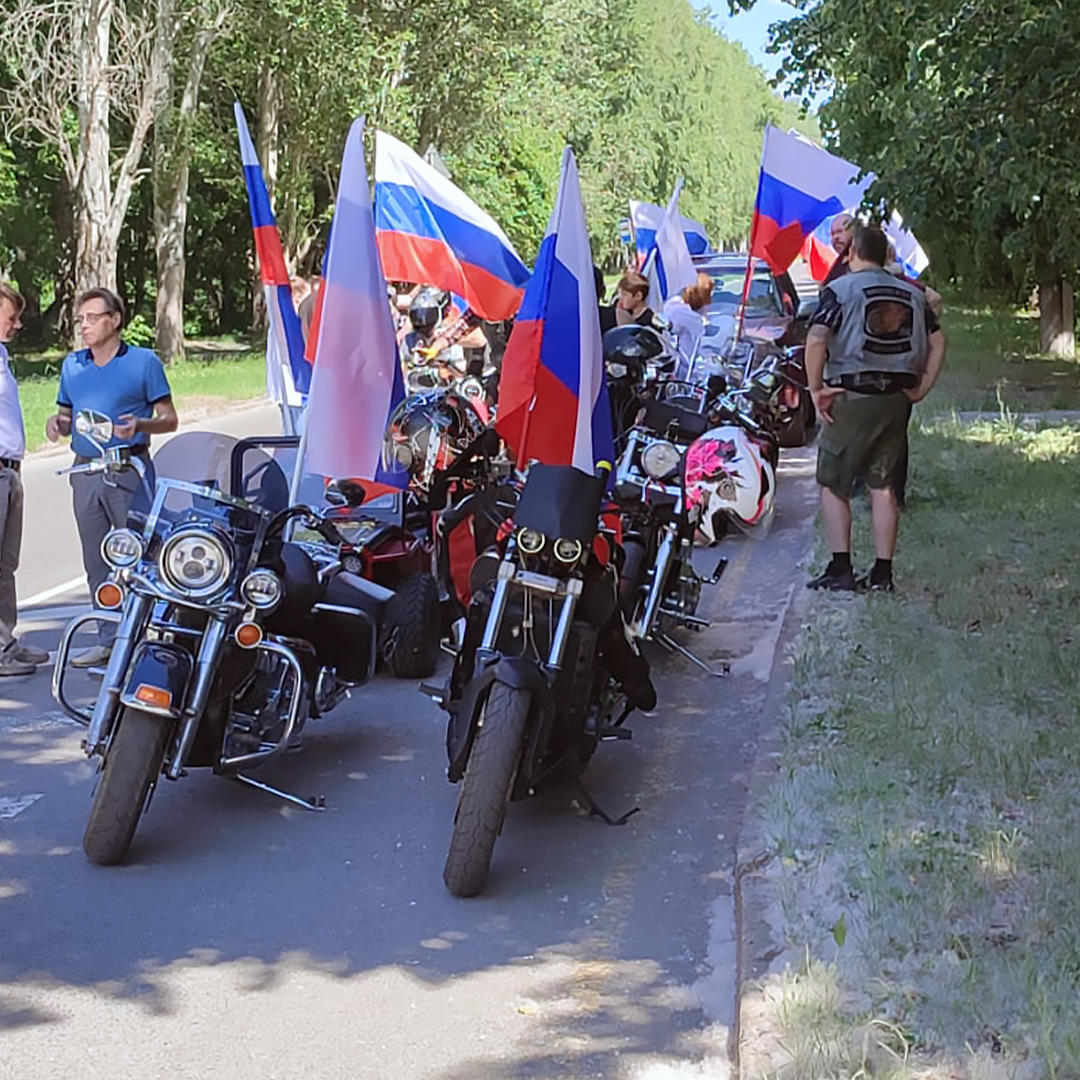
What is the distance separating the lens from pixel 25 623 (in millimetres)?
8539

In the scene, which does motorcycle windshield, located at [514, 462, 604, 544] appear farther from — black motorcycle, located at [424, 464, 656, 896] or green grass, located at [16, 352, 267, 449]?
green grass, located at [16, 352, 267, 449]

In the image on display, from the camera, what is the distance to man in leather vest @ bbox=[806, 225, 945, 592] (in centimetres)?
832

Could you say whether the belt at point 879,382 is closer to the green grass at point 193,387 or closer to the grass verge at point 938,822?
the grass verge at point 938,822

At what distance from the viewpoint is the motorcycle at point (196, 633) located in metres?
4.98

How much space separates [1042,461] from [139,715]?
962 centimetres

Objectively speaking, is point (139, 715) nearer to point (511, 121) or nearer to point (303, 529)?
point (303, 529)

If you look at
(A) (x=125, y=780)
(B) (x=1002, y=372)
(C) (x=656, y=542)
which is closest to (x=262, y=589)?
(A) (x=125, y=780)

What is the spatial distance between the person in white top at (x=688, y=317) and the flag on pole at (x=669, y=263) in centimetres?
129

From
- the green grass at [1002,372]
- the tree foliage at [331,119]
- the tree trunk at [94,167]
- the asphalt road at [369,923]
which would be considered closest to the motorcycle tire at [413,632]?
the asphalt road at [369,923]

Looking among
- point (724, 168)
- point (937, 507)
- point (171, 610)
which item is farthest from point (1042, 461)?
point (724, 168)

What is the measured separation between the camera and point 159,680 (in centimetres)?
495

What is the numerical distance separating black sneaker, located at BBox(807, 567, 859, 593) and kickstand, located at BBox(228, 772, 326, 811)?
376 cm

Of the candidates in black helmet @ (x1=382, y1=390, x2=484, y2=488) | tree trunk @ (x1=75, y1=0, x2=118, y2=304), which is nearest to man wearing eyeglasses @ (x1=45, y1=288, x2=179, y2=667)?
black helmet @ (x1=382, y1=390, x2=484, y2=488)

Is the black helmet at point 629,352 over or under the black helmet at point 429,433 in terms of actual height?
over
